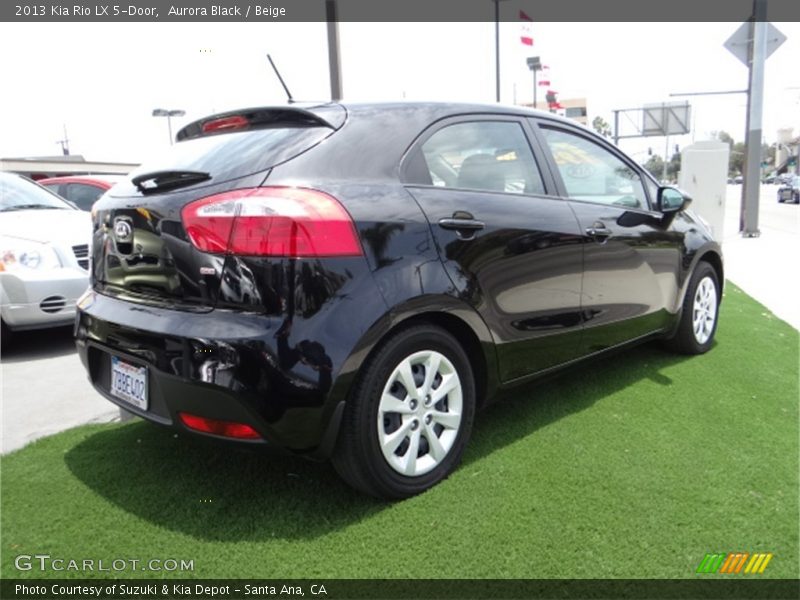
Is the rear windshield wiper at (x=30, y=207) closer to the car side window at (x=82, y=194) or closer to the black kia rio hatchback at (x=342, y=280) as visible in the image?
the car side window at (x=82, y=194)

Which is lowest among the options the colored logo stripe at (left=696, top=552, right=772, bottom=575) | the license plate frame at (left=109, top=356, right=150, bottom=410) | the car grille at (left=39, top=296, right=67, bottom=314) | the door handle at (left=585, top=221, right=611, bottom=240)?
the colored logo stripe at (left=696, top=552, right=772, bottom=575)

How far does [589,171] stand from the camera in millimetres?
3578

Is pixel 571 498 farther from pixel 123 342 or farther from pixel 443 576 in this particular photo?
pixel 123 342

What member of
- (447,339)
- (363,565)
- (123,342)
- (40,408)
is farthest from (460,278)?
(40,408)

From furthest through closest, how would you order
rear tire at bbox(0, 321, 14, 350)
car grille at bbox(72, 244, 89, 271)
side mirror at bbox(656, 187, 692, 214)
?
1. car grille at bbox(72, 244, 89, 271)
2. rear tire at bbox(0, 321, 14, 350)
3. side mirror at bbox(656, 187, 692, 214)

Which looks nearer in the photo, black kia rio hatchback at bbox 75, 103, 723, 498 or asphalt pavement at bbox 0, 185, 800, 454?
black kia rio hatchback at bbox 75, 103, 723, 498

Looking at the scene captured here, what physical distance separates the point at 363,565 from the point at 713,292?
3.58m

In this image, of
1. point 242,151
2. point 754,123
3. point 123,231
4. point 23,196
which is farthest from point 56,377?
point 754,123

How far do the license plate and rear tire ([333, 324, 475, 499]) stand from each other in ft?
2.53

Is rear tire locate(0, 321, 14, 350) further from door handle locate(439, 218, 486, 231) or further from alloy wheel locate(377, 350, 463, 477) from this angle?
door handle locate(439, 218, 486, 231)

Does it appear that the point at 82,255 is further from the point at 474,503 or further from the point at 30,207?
the point at 474,503

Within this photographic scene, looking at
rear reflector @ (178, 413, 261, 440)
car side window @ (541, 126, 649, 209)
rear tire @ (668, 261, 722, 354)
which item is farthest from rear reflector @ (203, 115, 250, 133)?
rear tire @ (668, 261, 722, 354)

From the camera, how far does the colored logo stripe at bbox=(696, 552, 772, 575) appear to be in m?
2.11

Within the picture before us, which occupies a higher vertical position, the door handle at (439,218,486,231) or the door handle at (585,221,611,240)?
the door handle at (439,218,486,231)
